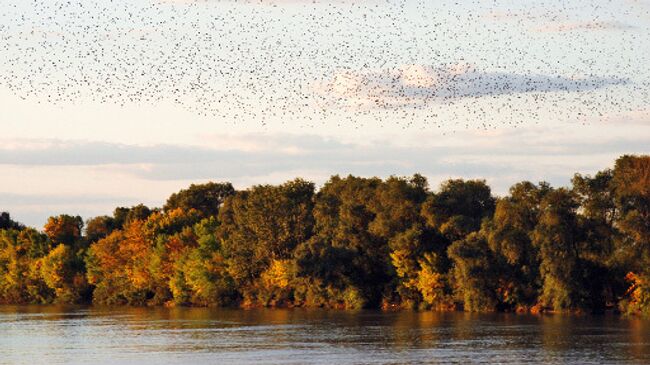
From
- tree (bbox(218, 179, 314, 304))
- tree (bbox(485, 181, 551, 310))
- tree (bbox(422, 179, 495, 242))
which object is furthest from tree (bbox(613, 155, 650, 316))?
tree (bbox(218, 179, 314, 304))

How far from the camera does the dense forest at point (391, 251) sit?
117 metres

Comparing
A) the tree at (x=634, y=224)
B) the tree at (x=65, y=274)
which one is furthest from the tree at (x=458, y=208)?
the tree at (x=65, y=274)

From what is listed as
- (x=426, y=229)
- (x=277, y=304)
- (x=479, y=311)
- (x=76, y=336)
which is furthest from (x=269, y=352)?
(x=277, y=304)

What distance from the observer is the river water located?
77.1m

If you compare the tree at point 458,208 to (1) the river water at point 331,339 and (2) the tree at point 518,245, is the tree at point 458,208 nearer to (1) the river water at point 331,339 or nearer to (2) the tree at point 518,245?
(2) the tree at point 518,245

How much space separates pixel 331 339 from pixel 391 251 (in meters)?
50.6

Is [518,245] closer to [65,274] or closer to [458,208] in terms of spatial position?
[458,208]

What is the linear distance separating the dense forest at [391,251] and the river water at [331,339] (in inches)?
212

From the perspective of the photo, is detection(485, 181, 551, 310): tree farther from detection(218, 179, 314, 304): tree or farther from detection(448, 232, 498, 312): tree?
detection(218, 179, 314, 304): tree

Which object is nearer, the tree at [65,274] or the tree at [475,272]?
the tree at [475,272]

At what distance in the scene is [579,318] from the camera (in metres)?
112

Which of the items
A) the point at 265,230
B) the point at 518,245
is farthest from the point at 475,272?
the point at 265,230

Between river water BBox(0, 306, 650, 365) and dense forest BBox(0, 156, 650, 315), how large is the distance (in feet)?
17.7

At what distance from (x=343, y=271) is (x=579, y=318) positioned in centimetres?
3722
